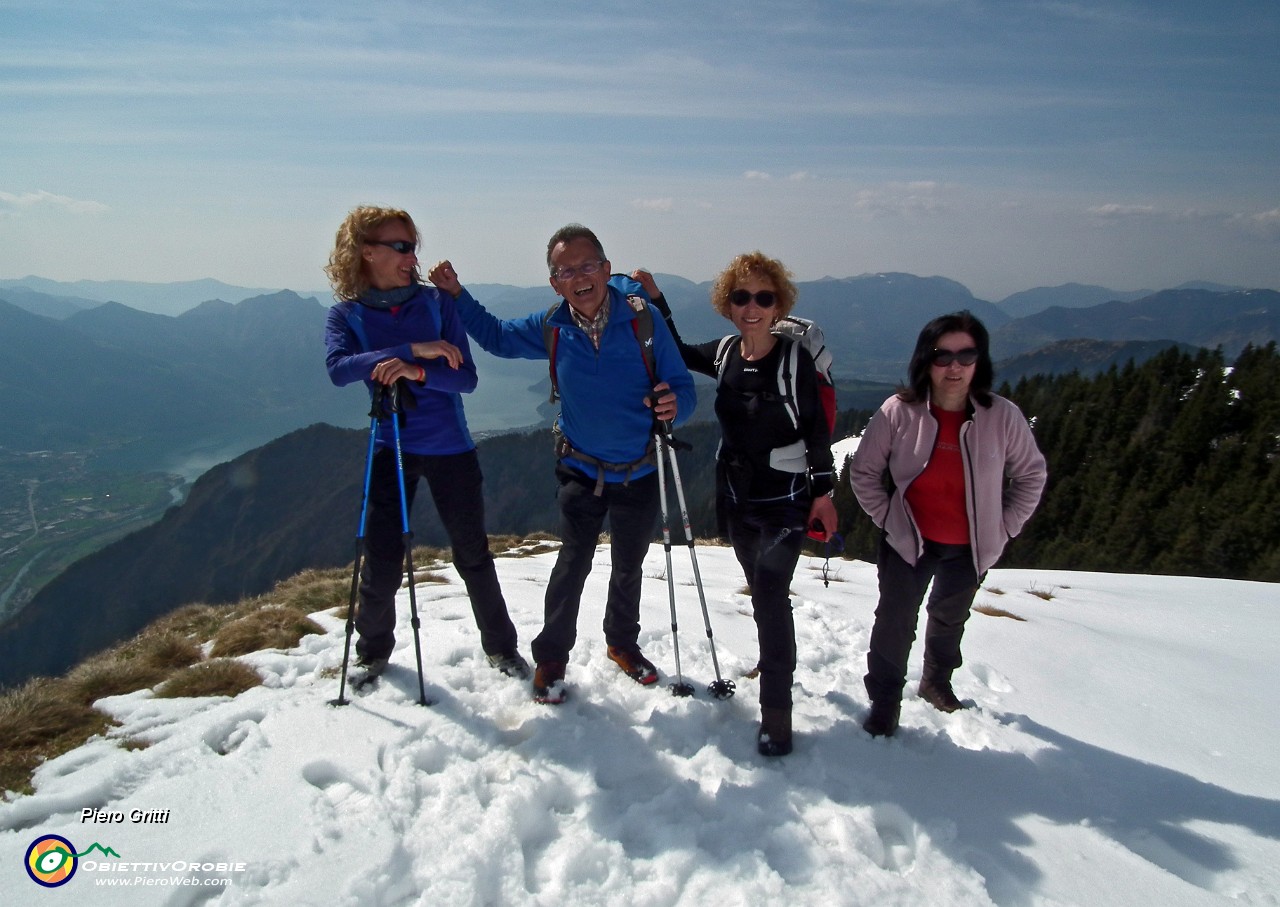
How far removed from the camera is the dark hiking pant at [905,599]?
15.8 ft

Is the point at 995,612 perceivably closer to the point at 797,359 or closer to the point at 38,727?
the point at 797,359

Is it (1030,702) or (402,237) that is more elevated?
(402,237)

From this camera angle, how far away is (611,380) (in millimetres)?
4930

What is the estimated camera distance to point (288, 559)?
11494 centimetres

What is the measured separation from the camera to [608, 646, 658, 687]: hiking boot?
18.0 ft

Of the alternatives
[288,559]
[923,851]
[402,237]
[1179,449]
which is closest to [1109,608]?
[923,851]

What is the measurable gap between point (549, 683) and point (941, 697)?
11.2ft

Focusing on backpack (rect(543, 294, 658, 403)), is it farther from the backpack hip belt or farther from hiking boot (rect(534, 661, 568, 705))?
hiking boot (rect(534, 661, 568, 705))

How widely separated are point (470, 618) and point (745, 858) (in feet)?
14.0

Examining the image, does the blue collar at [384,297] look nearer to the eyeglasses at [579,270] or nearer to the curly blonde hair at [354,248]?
the curly blonde hair at [354,248]

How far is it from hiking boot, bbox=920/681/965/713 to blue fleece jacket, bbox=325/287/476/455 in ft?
15.0

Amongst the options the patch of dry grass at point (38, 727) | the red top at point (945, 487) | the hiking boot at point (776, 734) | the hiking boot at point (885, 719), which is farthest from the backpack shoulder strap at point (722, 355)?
the patch of dry grass at point (38, 727)

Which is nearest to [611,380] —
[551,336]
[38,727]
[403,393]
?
[551,336]

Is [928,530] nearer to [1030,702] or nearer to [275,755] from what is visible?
[1030,702]
